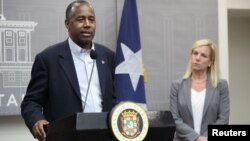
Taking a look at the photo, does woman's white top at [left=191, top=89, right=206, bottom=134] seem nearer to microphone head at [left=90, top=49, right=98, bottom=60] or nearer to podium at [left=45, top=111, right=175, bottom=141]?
microphone head at [left=90, top=49, right=98, bottom=60]

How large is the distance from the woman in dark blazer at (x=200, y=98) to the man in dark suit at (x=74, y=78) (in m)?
1.51

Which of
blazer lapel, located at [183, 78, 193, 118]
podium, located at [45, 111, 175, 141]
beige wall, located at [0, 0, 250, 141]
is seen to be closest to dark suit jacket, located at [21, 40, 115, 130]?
podium, located at [45, 111, 175, 141]

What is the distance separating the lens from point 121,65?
388 cm

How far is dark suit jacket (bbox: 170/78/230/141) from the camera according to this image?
11.5ft

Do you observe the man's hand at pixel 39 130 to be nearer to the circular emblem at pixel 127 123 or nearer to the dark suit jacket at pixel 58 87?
the dark suit jacket at pixel 58 87

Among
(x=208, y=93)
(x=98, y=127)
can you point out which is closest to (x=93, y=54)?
(x=98, y=127)

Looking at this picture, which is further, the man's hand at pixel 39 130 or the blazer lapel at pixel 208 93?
the blazer lapel at pixel 208 93

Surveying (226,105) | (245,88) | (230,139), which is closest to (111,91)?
(230,139)

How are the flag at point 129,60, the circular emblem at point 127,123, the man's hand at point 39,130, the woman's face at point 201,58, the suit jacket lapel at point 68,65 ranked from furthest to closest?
1. the flag at point 129,60
2. the woman's face at point 201,58
3. the suit jacket lapel at point 68,65
4. the man's hand at point 39,130
5. the circular emblem at point 127,123

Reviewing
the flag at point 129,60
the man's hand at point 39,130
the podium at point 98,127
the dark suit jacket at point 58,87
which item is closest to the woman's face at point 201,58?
the flag at point 129,60

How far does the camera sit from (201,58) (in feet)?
11.8

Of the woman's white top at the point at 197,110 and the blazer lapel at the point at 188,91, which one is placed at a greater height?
the blazer lapel at the point at 188,91

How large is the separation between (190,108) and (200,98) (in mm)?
122

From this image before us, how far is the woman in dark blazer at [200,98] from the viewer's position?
350cm
